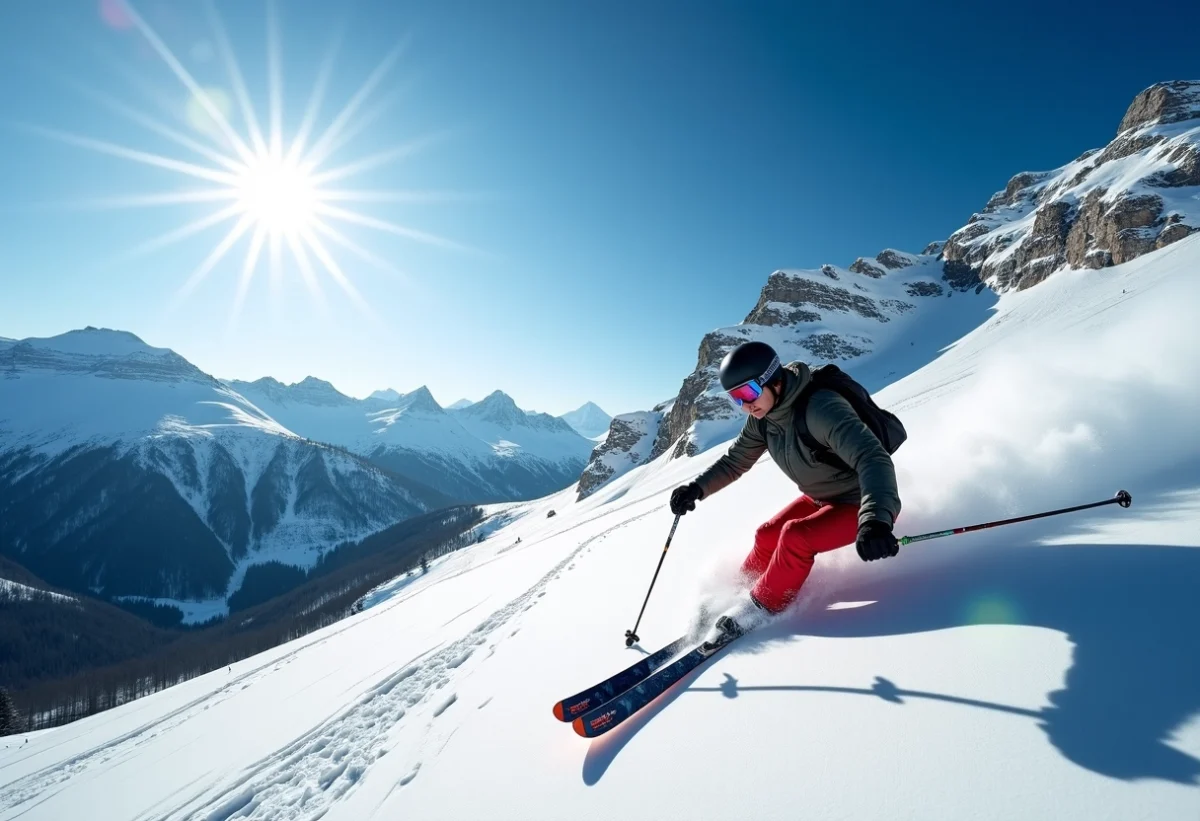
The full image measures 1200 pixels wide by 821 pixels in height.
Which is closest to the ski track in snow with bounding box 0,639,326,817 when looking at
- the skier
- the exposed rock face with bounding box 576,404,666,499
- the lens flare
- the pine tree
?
the skier

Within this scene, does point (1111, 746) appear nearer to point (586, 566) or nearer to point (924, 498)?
point (924, 498)

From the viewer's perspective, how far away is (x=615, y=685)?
389 cm

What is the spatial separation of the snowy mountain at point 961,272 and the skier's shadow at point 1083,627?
71560mm

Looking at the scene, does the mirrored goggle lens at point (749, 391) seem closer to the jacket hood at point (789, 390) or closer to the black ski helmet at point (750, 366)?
the black ski helmet at point (750, 366)

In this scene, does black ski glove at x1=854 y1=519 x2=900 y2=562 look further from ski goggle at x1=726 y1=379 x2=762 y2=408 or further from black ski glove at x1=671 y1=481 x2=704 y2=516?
black ski glove at x1=671 y1=481 x2=704 y2=516

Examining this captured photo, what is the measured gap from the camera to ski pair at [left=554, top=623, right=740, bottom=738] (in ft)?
11.0

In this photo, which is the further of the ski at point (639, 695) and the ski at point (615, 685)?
the ski at point (615, 685)

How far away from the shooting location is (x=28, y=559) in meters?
186

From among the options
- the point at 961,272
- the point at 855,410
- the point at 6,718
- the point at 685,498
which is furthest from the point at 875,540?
the point at 961,272

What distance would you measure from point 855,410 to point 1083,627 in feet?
6.30

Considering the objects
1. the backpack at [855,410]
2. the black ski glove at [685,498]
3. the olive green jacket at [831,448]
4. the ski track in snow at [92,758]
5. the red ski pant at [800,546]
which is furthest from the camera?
the ski track in snow at [92,758]

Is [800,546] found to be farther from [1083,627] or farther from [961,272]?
[961,272]

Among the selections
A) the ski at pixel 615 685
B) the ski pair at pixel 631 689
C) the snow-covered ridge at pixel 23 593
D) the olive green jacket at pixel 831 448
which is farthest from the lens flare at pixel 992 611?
the snow-covered ridge at pixel 23 593

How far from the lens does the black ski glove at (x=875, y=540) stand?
311cm
